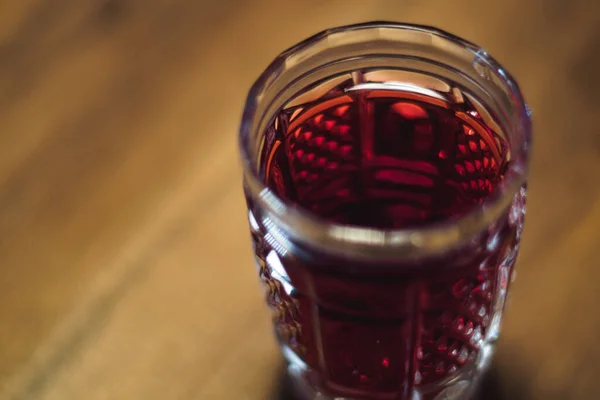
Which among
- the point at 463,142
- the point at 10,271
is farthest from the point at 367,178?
the point at 10,271

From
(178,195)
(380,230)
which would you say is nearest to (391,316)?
(380,230)

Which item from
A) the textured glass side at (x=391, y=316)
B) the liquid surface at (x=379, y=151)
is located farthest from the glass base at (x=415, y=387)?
the liquid surface at (x=379, y=151)

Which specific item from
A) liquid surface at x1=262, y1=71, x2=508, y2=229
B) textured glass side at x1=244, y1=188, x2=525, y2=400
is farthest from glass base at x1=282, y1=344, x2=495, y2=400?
liquid surface at x1=262, y1=71, x2=508, y2=229

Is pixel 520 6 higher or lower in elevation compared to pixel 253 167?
higher

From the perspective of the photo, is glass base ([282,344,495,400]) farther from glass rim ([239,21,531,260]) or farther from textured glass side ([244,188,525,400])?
glass rim ([239,21,531,260])

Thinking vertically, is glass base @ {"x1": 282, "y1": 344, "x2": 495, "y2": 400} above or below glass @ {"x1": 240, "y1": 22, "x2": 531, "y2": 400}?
below

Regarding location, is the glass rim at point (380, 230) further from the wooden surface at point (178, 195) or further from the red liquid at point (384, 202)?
the wooden surface at point (178, 195)

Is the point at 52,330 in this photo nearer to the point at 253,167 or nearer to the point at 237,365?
the point at 237,365
